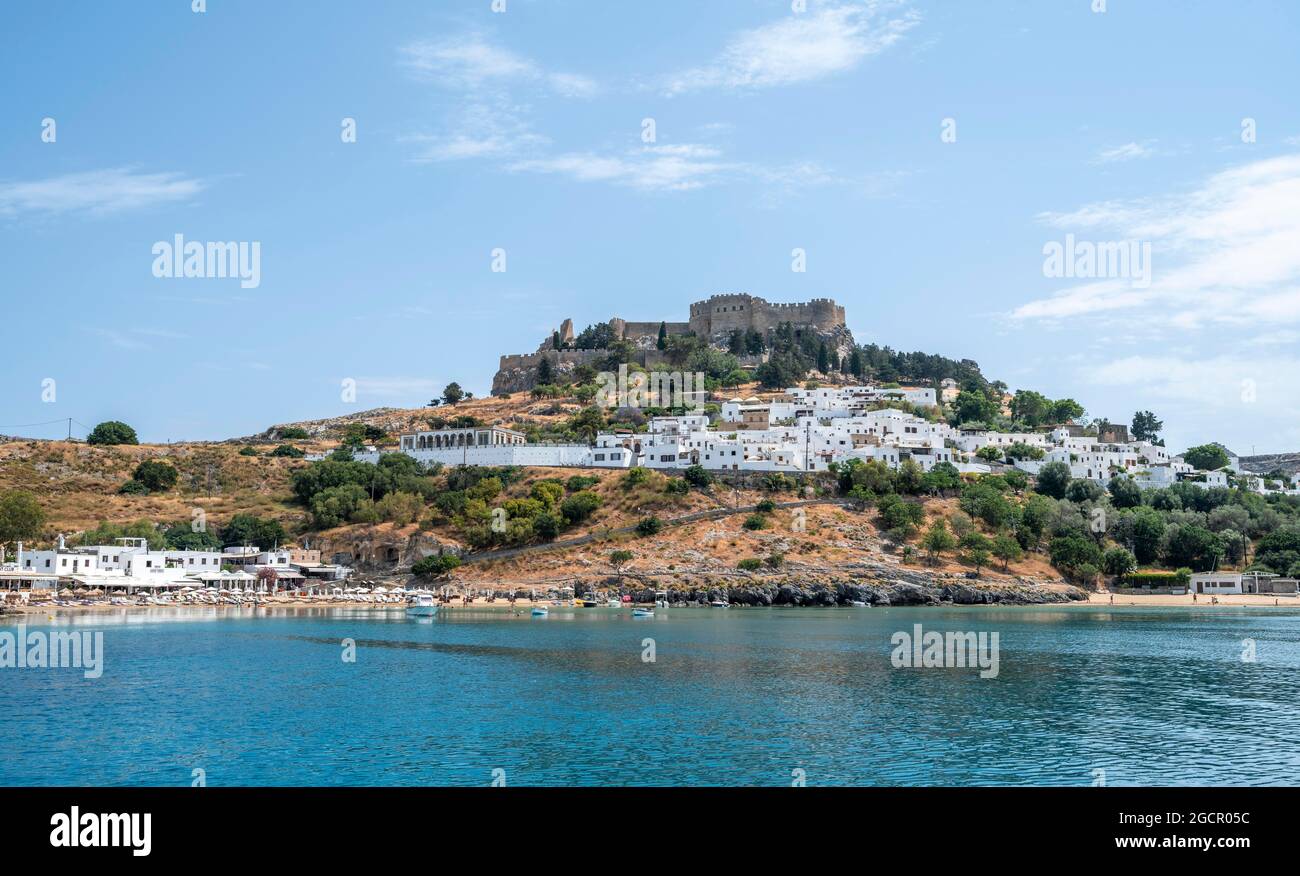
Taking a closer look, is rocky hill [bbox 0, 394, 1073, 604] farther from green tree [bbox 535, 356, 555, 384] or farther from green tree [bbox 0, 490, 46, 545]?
green tree [bbox 535, 356, 555, 384]

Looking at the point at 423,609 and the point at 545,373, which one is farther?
the point at 545,373

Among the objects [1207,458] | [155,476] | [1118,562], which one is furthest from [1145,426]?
[155,476]

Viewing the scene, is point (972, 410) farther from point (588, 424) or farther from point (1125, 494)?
point (588, 424)

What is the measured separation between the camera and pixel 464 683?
30.8 metres

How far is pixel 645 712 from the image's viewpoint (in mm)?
25297

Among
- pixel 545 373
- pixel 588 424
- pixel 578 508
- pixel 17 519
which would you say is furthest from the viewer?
pixel 545 373

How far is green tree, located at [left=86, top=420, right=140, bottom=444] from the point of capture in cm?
9769

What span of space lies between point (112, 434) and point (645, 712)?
88.8 metres

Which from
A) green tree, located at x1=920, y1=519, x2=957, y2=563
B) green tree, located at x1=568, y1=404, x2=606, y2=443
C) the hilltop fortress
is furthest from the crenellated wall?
green tree, located at x1=920, y1=519, x2=957, y2=563

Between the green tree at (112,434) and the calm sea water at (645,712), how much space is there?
58.1m

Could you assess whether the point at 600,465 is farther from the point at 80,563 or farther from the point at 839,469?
the point at 80,563
